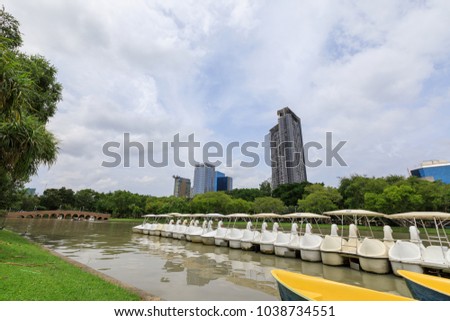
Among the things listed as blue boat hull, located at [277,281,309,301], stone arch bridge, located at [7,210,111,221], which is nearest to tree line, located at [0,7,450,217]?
stone arch bridge, located at [7,210,111,221]

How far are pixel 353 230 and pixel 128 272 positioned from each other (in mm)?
10955

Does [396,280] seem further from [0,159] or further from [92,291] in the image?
[0,159]

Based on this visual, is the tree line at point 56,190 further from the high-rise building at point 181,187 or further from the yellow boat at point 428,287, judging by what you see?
the high-rise building at point 181,187

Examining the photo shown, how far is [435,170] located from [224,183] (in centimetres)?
8526

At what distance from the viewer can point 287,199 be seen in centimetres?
5788

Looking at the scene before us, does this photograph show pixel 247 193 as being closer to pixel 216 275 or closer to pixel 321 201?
pixel 321 201

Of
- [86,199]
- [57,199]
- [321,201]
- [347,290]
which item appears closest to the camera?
[347,290]

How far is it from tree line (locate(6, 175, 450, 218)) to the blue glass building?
46.6 metres

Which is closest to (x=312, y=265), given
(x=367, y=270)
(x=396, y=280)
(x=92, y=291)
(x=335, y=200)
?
(x=367, y=270)

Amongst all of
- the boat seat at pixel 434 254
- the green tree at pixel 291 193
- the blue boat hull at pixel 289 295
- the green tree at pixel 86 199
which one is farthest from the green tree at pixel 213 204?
the green tree at pixel 86 199

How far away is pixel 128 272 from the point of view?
10.2 meters

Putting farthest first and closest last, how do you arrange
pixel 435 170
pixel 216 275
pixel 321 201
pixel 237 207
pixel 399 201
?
pixel 435 170 → pixel 237 207 → pixel 321 201 → pixel 399 201 → pixel 216 275

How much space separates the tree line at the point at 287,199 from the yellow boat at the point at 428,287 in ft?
90.4

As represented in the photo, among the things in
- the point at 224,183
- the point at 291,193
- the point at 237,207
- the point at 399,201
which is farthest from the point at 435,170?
the point at 224,183
